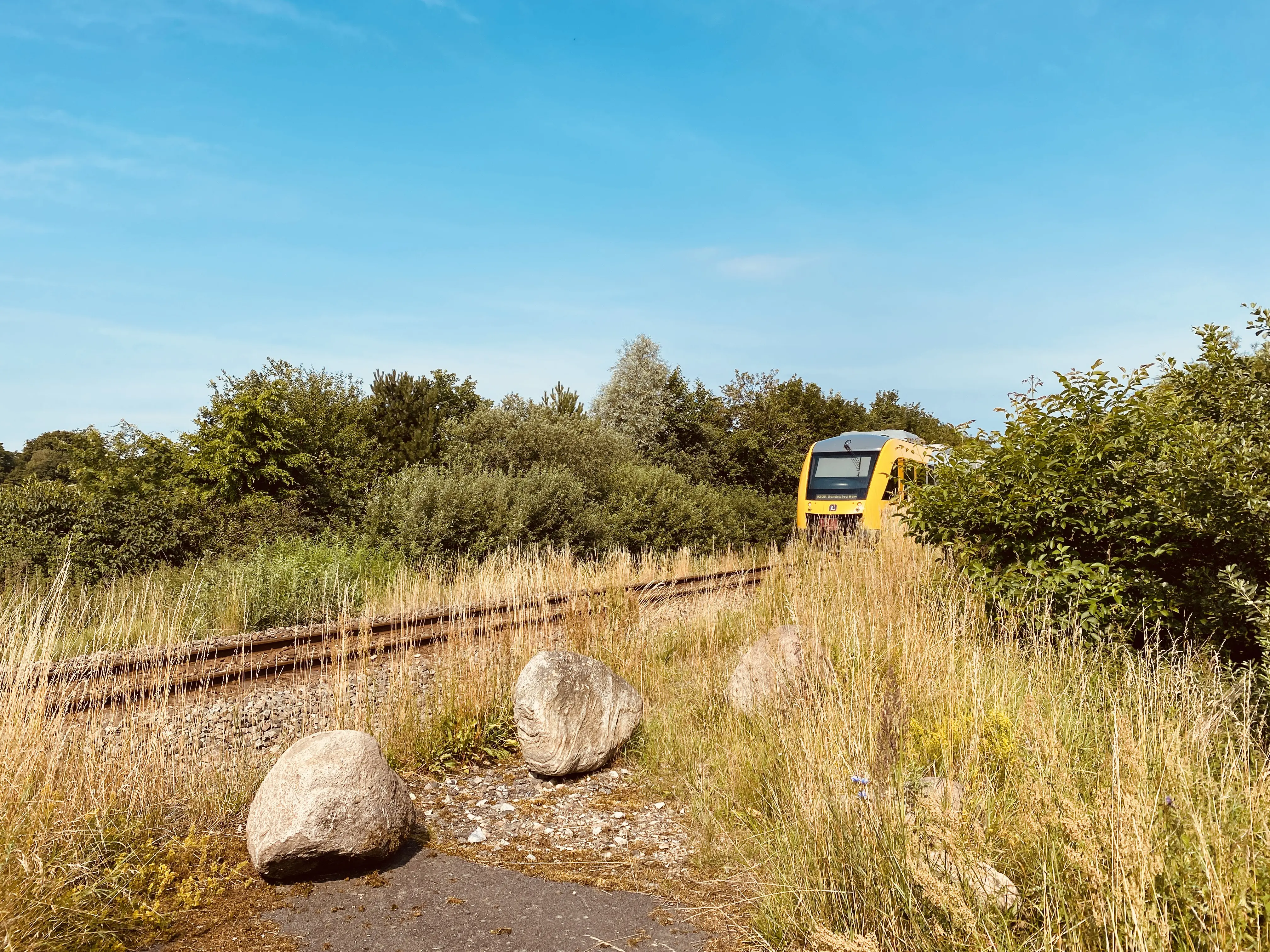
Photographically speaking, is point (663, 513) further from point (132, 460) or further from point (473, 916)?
point (473, 916)

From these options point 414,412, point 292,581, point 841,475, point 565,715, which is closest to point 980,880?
point 565,715

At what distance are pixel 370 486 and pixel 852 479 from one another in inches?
402

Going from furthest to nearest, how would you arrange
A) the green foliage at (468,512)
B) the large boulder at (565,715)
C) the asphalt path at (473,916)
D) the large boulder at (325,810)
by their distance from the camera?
the green foliage at (468,512) → the large boulder at (565,715) → the large boulder at (325,810) → the asphalt path at (473,916)

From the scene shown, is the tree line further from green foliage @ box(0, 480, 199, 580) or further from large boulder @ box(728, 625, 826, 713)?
large boulder @ box(728, 625, 826, 713)

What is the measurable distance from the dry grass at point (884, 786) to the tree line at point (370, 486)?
159 inches

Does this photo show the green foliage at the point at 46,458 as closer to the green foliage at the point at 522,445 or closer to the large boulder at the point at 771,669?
the green foliage at the point at 522,445

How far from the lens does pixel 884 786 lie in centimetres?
335

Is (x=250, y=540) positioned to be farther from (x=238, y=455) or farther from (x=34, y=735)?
(x=34, y=735)

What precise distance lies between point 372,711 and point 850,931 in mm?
4611

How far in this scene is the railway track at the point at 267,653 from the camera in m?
5.77

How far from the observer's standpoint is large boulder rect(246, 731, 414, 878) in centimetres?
458

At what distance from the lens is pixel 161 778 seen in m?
5.15

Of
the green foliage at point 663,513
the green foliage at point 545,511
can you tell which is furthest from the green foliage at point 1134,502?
the green foliage at point 663,513

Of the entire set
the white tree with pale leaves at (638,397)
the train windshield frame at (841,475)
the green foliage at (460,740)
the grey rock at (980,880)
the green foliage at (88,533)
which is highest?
the white tree with pale leaves at (638,397)
